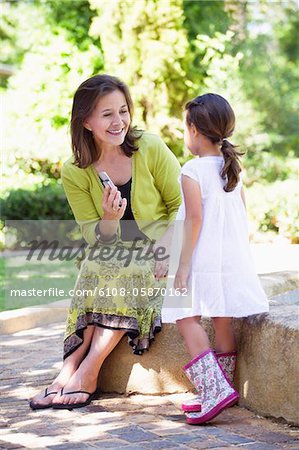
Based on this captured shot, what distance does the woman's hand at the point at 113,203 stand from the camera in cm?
367

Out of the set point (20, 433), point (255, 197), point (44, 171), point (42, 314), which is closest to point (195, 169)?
point (20, 433)

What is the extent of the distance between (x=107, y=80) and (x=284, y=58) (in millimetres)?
23359

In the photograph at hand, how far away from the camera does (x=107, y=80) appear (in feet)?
12.6

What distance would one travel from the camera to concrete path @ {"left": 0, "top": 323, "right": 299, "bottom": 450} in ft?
9.83

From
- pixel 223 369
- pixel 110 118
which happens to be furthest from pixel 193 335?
pixel 110 118

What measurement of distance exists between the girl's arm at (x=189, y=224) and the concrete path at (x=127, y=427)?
1.88 ft

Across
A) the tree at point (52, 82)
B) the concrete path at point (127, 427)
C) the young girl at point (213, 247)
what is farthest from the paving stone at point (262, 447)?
the tree at point (52, 82)

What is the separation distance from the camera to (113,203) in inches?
145

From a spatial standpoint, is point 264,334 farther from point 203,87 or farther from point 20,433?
point 203,87

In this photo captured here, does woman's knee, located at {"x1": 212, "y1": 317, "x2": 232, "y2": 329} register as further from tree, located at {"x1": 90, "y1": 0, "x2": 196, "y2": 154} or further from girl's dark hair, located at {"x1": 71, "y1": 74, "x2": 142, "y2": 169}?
tree, located at {"x1": 90, "y1": 0, "x2": 196, "y2": 154}

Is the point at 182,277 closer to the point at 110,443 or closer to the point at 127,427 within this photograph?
the point at 127,427

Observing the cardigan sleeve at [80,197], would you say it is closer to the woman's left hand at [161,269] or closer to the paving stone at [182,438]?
the woman's left hand at [161,269]

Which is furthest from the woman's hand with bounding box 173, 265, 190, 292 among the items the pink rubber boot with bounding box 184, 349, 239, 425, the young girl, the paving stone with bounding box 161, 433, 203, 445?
the paving stone with bounding box 161, 433, 203, 445

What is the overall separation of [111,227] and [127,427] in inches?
39.1
